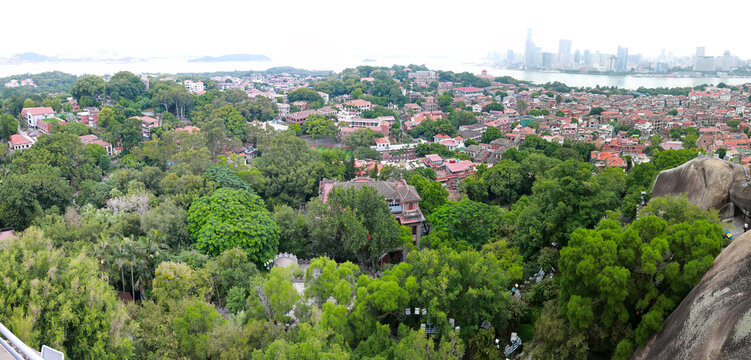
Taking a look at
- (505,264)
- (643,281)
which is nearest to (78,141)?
(505,264)

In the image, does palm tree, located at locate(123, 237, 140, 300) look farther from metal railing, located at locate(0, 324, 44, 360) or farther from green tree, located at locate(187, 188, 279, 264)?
metal railing, located at locate(0, 324, 44, 360)

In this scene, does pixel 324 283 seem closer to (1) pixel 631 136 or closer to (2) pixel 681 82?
(1) pixel 631 136

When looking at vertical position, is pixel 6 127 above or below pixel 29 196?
above

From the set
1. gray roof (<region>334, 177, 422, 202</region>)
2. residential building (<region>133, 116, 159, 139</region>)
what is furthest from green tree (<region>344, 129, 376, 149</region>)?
gray roof (<region>334, 177, 422, 202</region>)

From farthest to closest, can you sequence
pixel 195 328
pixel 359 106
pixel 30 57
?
pixel 30 57 → pixel 359 106 → pixel 195 328

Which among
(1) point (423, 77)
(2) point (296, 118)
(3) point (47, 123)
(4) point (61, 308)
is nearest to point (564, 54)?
(1) point (423, 77)

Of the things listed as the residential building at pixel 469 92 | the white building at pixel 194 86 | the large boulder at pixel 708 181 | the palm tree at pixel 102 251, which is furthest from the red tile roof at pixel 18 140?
the residential building at pixel 469 92

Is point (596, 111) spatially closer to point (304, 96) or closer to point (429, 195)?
point (304, 96)

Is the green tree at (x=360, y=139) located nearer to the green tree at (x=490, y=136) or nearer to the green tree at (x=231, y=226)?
the green tree at (x=490, y=136)
